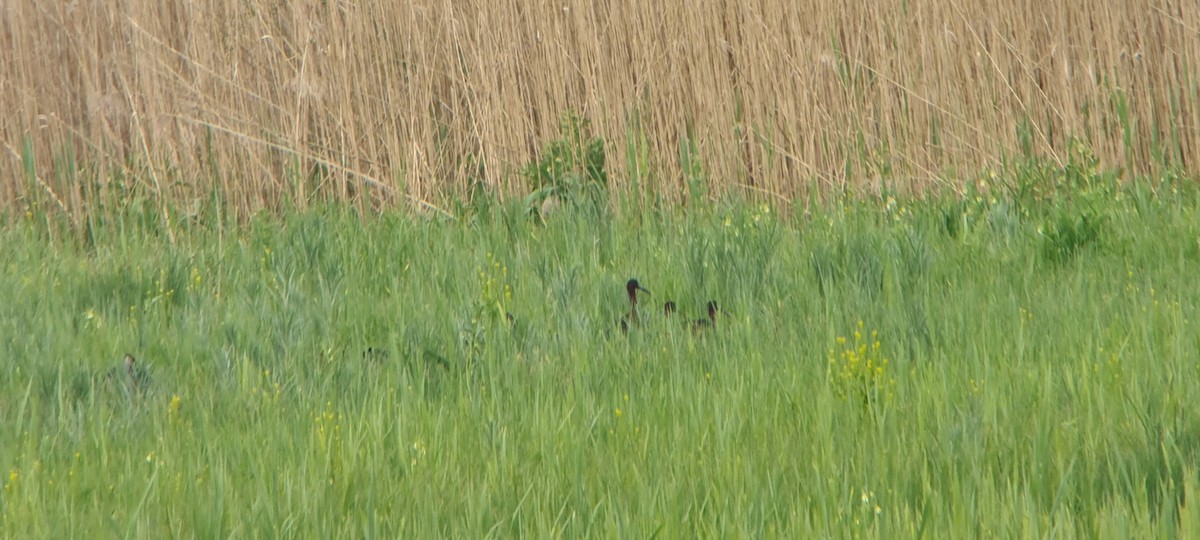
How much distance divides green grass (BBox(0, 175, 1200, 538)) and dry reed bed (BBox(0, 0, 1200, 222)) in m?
0.64

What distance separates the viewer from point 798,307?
127 inches

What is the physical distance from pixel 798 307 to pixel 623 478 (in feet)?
4.07

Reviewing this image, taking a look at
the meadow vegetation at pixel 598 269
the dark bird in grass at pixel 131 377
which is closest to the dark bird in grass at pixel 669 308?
the meadow vegetation at pixel 598 269

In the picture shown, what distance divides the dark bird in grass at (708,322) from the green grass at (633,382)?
0.13 ft

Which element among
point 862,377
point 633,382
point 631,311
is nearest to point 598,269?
point 631,311

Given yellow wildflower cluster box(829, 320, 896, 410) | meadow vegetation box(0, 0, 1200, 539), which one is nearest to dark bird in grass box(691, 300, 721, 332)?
meadow vegetation box(0, 0, 1200, 539)

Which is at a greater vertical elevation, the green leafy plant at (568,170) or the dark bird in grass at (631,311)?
the green leafy plant at (568,170)

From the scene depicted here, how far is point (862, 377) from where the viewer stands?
8.21 feet

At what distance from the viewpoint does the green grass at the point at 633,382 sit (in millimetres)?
1973

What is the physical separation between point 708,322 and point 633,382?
17.4 inches

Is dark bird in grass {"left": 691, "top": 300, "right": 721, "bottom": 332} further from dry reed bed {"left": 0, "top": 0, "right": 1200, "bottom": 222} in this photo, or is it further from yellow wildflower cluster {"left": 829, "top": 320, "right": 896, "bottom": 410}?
dry reed bed {"left": 0, "top": 0, "right": 1200, "bottom": 222}

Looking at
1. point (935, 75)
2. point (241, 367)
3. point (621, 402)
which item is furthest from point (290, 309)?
point (935, 75)

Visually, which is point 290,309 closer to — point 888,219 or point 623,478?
point 623,478

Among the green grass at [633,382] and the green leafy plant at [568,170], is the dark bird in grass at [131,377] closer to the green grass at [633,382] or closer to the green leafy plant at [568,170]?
the green grass at [633,382]
